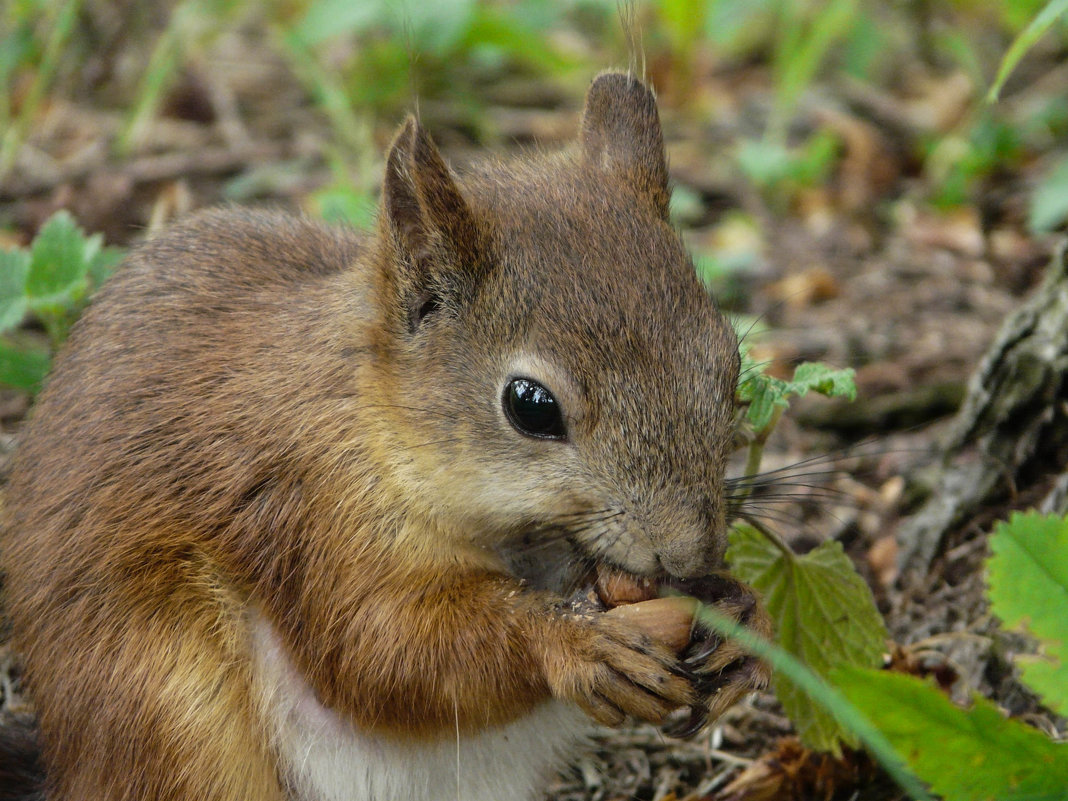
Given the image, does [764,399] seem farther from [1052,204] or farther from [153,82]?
[153,82]

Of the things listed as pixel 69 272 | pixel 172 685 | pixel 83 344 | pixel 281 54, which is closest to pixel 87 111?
pixel 281 54

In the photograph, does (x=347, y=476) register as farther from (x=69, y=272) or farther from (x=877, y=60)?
(x=877, y=60)

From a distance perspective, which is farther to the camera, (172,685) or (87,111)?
Result: (87,111)

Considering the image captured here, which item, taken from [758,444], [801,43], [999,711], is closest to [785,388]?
[758,444]

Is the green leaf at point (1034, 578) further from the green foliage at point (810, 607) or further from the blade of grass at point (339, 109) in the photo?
the blade of grass at point (339, 109)

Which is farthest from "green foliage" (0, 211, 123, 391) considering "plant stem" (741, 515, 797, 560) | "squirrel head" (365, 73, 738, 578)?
"plant stem" (741, 515, 797, 560)

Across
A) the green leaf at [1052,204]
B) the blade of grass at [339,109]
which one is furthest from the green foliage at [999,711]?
the blade of grass at [339,109]
